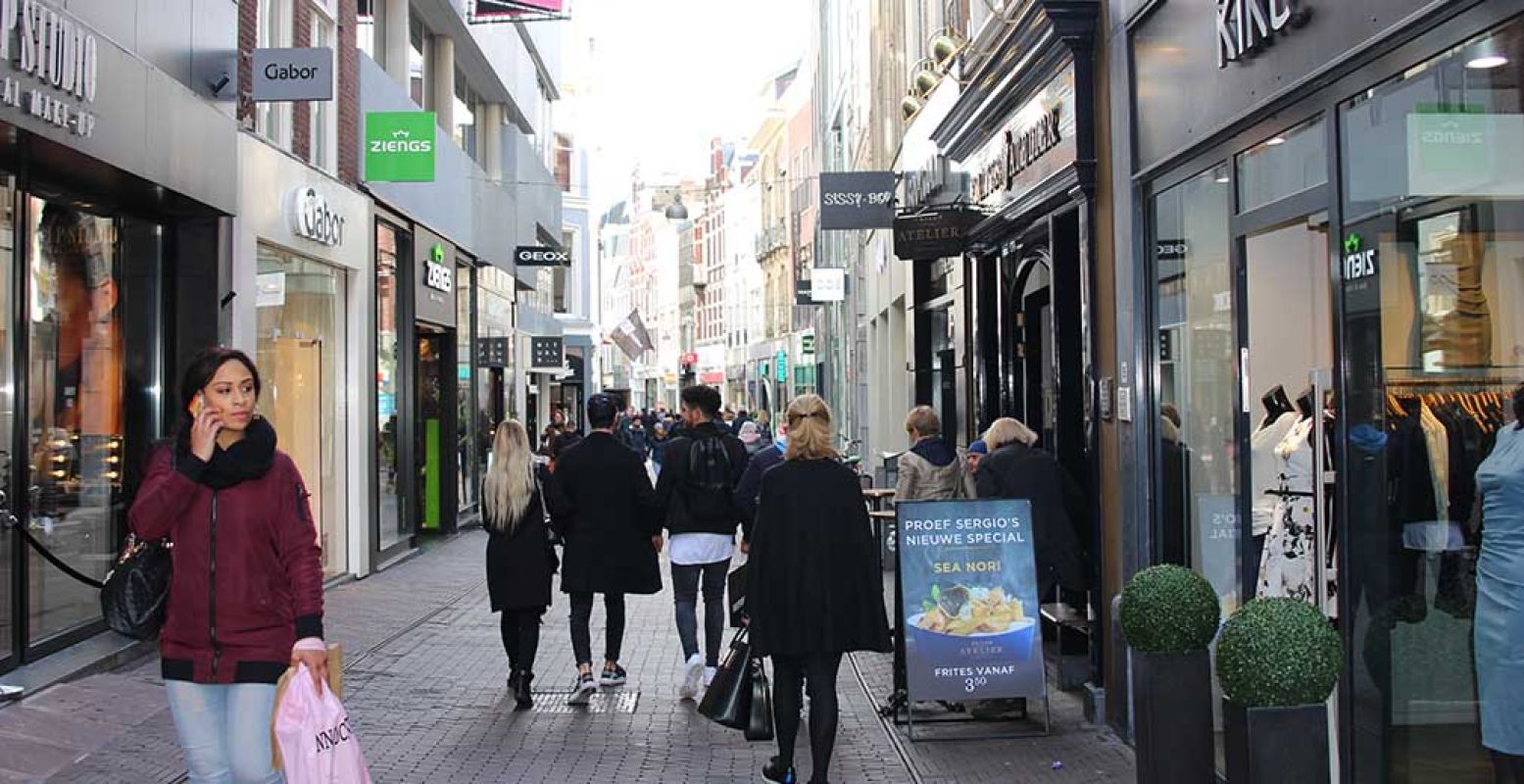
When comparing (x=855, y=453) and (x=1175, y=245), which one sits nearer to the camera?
(x=1175, y=245)

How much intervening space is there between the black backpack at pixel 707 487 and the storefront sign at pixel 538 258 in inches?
691

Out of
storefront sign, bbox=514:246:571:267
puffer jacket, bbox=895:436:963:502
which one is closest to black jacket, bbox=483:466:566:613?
puffer jacket, bbox=895:436:963:502

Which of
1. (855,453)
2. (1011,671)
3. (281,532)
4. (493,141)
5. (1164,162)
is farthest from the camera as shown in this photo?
(493,141)

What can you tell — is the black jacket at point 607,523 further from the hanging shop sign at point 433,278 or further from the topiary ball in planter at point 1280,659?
the hanging shop sign at point 433,278

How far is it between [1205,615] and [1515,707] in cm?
120

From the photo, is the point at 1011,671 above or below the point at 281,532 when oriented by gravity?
below

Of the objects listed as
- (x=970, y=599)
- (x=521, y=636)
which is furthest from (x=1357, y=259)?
(x=521, y=636)

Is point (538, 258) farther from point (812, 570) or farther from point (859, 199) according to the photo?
point (812, 570)

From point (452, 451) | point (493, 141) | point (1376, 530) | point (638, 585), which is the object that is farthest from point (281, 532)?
point (493, 141)

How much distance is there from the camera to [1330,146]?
5605 millimetres

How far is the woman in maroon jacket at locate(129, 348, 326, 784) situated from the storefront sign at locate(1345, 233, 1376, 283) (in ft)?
12.6

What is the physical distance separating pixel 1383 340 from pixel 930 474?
3.84 metres

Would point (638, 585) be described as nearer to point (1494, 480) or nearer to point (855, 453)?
point (1494, 480)

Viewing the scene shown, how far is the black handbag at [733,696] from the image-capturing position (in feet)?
24.9
